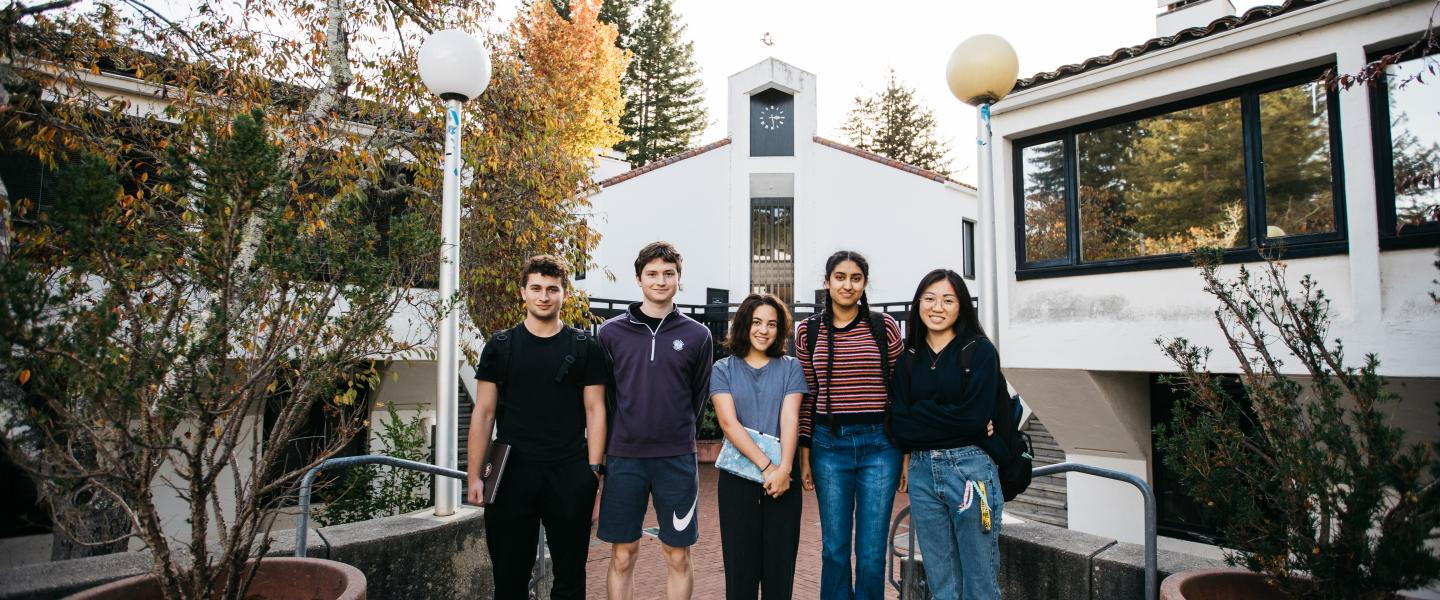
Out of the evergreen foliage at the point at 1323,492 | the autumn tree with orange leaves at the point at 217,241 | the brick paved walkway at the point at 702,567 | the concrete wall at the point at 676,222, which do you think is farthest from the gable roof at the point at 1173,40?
the concrete wall at the point at 676,222

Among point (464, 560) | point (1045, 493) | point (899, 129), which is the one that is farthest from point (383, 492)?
point (899, 129)

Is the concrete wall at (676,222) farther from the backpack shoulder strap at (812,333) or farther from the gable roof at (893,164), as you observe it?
the backpack shoulder strap at (812,333)

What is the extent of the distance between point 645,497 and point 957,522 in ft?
4.84

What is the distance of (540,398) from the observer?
11.7ft

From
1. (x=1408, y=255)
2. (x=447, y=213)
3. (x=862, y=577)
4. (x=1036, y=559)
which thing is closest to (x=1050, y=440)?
(x=1408, y=255)

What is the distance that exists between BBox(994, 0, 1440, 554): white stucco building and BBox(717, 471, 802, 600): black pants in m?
4.84

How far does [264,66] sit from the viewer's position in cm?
611

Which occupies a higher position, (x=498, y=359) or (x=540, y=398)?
(x=498, y=359)

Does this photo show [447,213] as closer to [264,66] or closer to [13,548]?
[264,66]

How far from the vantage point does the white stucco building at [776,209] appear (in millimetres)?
18266

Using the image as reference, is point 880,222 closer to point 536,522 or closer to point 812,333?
point 812,333

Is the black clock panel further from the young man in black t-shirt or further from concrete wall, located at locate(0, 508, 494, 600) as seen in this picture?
the young man in black t-shirt

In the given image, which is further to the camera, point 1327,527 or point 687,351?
point 687,351

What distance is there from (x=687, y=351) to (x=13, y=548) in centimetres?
854
